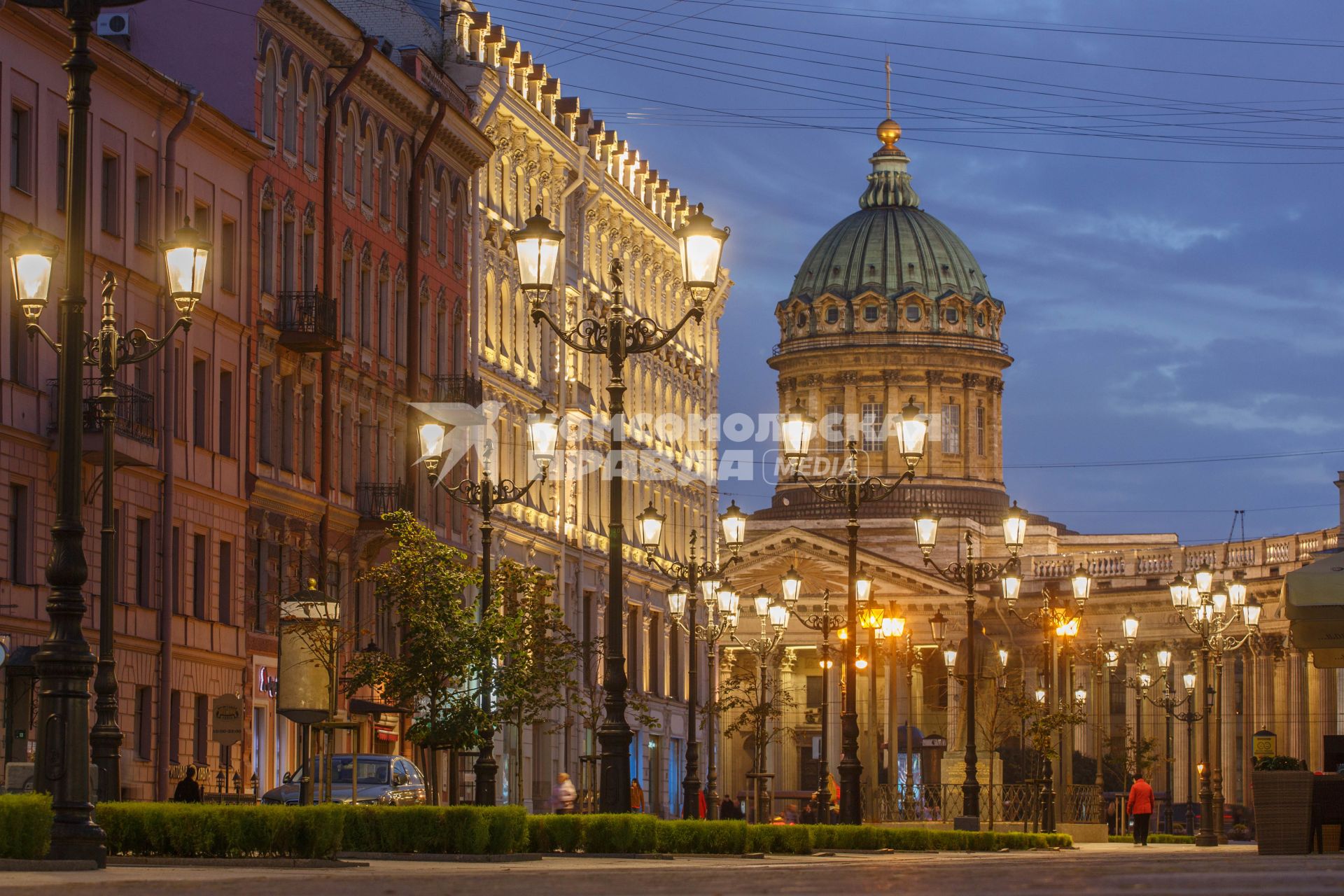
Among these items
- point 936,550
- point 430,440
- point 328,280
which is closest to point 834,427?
point 936,550

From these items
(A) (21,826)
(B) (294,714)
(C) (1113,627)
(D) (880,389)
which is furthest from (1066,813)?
(D) (880,389)

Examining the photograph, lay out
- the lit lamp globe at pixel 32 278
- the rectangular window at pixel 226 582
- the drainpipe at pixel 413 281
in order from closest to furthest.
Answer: the lit lamp globe at pixel 32 278
the rectangular window at pixel 226 582
the drainpipe at pixel 413 281

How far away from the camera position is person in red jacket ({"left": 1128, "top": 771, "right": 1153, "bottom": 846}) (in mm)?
54969

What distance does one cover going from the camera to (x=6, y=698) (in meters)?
40.3

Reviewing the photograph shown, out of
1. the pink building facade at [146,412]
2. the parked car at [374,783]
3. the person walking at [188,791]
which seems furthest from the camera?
the pink building facade at [146,412]

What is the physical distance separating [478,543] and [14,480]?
2521 cm

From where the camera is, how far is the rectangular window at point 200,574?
1896 inches

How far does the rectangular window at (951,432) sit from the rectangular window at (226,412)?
335ft

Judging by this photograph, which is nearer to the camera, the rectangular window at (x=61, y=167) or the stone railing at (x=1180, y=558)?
the rectangular window at (x=61, y=167)

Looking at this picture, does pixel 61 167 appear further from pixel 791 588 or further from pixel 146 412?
pixel 791 588

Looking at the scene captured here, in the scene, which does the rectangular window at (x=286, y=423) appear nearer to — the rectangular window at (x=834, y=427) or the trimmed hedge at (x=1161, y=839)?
the trimmed hedge at (x=1161, y=839)

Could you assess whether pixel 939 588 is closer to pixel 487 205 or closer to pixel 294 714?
pixel 487 205

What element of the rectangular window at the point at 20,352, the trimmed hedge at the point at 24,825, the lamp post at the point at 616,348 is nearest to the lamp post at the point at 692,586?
the rectangular window at the point at 20,352

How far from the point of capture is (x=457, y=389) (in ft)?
206
